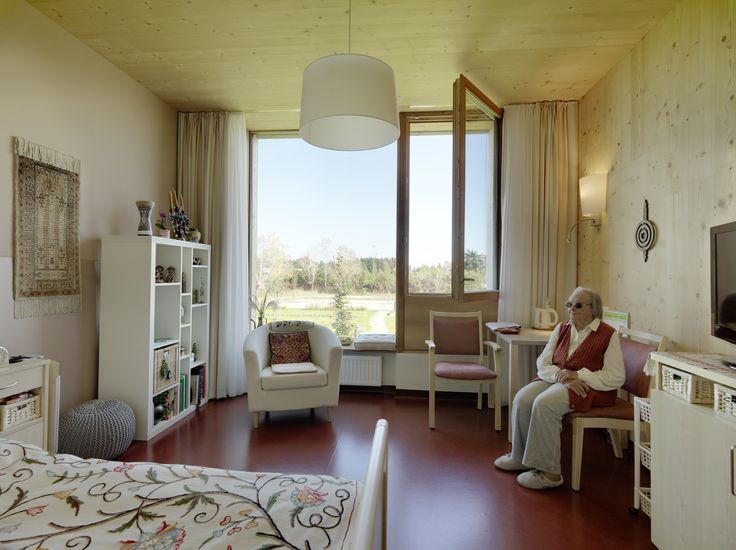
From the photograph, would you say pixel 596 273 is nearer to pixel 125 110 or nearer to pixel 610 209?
pixel 610 209

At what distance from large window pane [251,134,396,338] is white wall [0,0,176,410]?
114cm

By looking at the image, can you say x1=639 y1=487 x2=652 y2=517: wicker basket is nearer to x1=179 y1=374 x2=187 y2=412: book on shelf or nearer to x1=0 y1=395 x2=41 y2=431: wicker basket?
x1=0 y1=395 x2=41 y2=431: wicker basket

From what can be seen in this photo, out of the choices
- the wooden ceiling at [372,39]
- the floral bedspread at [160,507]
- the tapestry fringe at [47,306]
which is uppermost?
the wooden ceiling at [372,39]

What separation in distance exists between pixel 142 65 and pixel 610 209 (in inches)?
149

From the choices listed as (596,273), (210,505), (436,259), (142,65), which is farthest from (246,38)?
(596,273)

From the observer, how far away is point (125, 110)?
3.51m

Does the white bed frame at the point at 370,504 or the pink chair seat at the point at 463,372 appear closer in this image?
the white bed frame at the point at 370,504

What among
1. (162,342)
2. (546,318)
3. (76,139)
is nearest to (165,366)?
(162,342)

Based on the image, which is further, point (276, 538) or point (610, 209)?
point (610, 209)

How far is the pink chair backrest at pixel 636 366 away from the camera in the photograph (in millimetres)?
2541

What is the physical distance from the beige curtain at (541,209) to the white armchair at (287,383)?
5.51 feet

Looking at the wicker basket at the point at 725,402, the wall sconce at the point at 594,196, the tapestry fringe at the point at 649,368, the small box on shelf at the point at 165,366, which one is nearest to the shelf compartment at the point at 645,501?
the tapestry fringe at the point at 649,368

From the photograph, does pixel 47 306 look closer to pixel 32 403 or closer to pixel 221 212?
pixel 32 403

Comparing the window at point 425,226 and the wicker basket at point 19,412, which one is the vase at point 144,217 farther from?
the window at point 425,226
